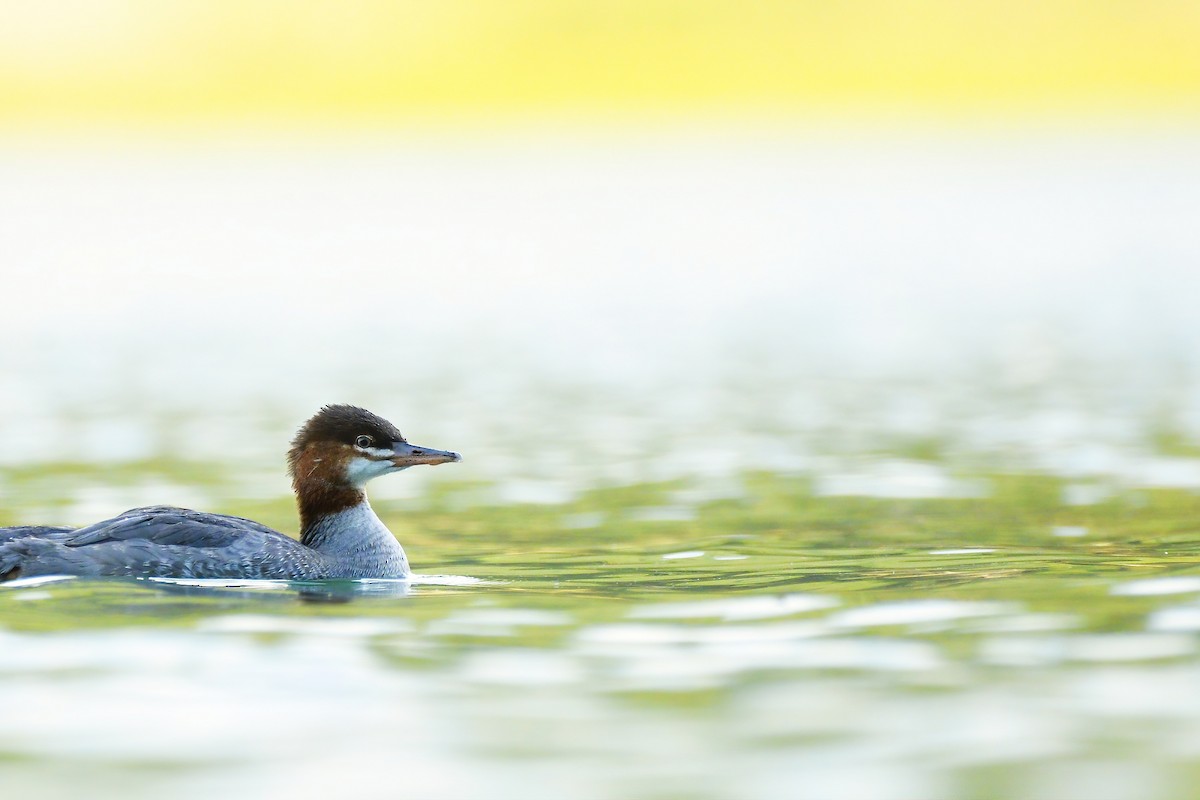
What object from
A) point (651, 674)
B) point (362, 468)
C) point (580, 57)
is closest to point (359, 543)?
point (362, 468)

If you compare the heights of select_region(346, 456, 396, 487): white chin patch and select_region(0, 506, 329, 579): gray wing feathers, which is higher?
select_region(346, 456, 396, 487): white chin patch

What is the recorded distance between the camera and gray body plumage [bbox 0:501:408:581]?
11.8 m

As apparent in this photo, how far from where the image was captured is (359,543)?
41.7 feet

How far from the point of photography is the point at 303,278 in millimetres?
38250

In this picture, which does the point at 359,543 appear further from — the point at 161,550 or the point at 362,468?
the point at 161,550

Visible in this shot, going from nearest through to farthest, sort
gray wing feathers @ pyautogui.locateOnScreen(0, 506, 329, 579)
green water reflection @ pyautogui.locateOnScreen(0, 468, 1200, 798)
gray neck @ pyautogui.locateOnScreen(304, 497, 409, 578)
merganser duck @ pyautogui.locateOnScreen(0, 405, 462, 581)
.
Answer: green water reflection @ pyautogui.locateOnScreen(0, 468, 1200, 798)
gray wing feathers @ pyautogui.locateOnScreen(0, 506, 329, 579)
merganser duck @ pyautogui.locateOnScreen(0, 405, 462, 581)
gray neck @ pyautogui.locateOnScreen(304, 497, 409, 578)

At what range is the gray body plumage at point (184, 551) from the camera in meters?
11.8

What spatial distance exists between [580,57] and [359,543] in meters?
126

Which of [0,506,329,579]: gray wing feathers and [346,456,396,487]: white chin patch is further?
[346,456,396,487]: white chin patch

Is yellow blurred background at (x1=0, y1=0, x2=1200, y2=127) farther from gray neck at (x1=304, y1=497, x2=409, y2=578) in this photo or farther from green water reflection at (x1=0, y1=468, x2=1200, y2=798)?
green water reflection at (x1=0, y1=468, x2=1200, y2=798)

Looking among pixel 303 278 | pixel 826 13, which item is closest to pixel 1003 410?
pixel 303 278

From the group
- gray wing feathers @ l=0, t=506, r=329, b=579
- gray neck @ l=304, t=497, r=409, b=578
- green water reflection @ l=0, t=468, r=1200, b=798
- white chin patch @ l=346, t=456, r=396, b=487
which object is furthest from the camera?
white chin patch @ l=346, t=456, r=396, b=487

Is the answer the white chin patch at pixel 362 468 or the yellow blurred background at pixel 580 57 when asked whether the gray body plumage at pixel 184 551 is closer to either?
the white chin patch at pixel 362 468

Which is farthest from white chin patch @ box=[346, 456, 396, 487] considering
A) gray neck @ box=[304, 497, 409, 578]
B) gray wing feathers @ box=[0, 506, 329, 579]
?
gray wing feathers @ box=[0, 506, 329, 579]
